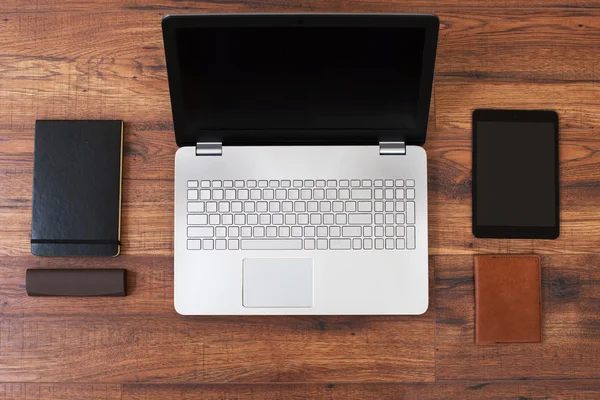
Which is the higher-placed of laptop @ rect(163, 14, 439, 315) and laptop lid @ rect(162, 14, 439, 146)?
laptop lid @ rect(162, 14, 439, 146)

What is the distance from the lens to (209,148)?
0.91 m

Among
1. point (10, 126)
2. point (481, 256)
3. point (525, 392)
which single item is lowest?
point (525, 392)

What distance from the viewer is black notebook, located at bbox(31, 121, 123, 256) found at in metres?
0.92

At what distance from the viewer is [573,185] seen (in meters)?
0.94

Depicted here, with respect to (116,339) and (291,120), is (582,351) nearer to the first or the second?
(291,120)

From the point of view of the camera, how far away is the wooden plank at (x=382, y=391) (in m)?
0.92

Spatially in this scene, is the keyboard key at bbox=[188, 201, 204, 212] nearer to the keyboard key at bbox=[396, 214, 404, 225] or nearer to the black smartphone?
the keyboard key at bbox=[396, 214, 404, 225]

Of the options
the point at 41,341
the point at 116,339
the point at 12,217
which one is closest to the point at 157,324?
the point at 116,339

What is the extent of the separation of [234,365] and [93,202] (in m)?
0.37

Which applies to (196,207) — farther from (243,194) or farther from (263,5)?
(263,5)

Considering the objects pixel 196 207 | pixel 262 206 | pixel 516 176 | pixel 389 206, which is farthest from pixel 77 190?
pixel 516 176

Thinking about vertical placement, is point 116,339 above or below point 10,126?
below

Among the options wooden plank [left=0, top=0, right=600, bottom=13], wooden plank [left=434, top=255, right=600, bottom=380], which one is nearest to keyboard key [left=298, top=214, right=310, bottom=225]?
wooden plank [left=434, top=255, right=600, bottom=380]

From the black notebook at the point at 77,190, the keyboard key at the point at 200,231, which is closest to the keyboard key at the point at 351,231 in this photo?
the keyboard key at the point at 200,231
